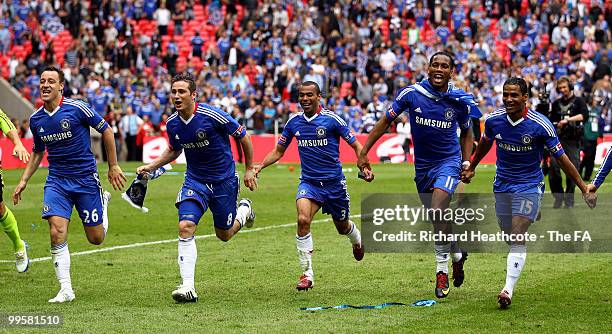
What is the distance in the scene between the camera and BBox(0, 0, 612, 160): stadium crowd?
125 feet

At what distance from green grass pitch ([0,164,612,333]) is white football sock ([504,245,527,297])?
26 centimetres

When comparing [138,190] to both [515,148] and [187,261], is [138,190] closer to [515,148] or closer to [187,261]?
[187,261]

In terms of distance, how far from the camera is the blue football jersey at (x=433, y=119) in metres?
12.1

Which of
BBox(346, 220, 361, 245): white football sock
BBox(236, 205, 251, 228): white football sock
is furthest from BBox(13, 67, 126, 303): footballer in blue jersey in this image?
BBox(346, 220, 361, 245): white football sock

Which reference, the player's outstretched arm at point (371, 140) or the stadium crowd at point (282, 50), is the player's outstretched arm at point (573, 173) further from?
the stadium crowd at point (282, 50)

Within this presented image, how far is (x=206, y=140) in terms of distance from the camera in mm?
11875

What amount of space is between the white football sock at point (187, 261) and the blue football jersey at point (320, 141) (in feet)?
6.02

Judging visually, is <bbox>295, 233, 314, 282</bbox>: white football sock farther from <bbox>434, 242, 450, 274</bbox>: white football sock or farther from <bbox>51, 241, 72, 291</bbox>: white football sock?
<bbox>51, 241, 72, 291</bbox>: white football sock

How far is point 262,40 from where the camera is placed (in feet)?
139

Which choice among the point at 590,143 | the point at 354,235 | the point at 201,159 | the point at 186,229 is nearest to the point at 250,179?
the point at 201,159

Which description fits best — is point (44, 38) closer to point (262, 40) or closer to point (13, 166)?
point (262, 40)


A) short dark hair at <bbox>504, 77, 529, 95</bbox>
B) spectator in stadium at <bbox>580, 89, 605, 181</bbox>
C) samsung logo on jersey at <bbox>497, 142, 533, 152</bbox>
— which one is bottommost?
spectator in stadium at <bbox>580, 89, 605, 181</bbox>

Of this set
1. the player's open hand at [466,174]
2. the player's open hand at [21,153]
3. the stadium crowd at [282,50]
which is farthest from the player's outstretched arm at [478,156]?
the stadium crowd at [282,50]

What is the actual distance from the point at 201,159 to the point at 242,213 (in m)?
1.29
